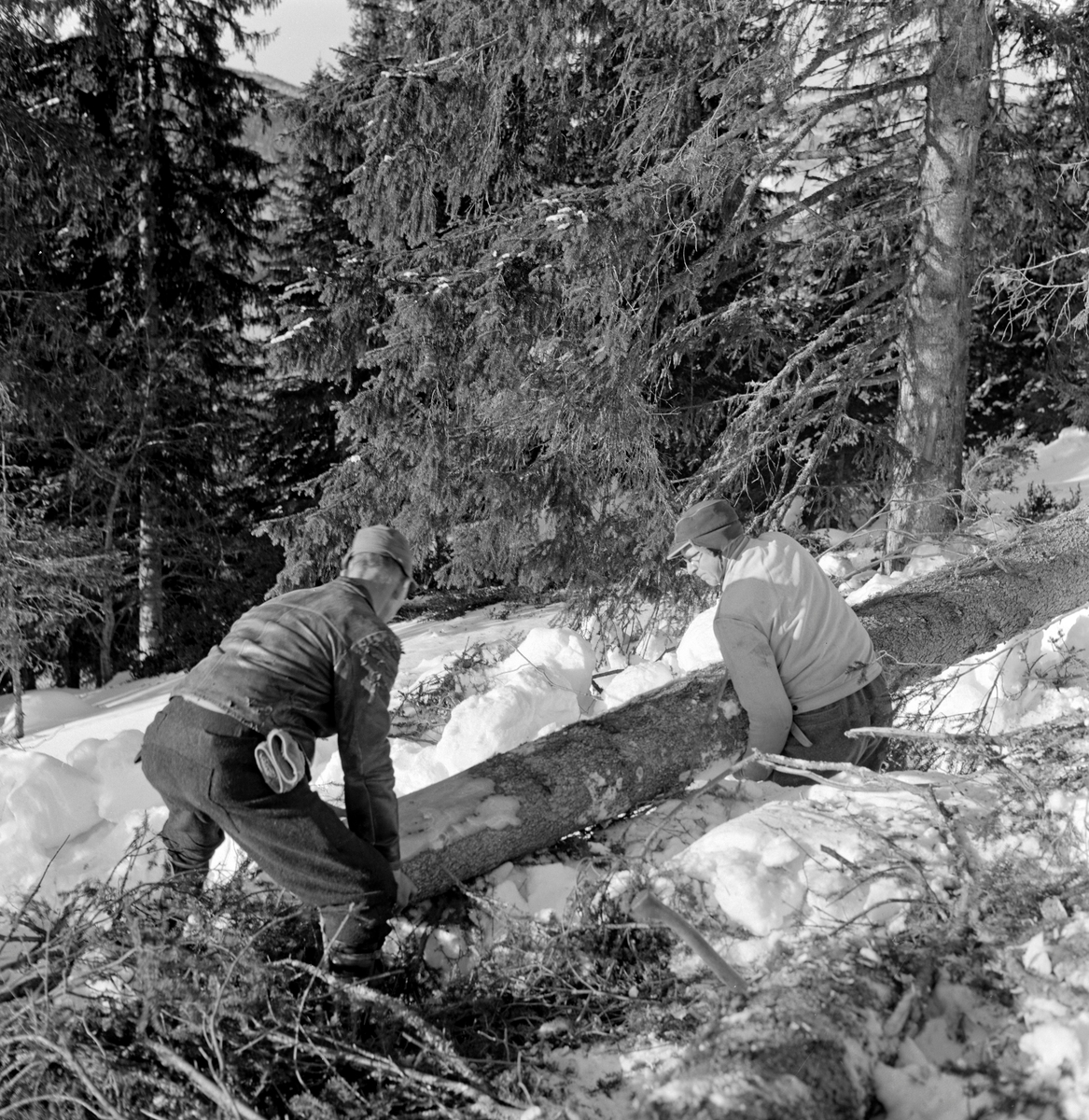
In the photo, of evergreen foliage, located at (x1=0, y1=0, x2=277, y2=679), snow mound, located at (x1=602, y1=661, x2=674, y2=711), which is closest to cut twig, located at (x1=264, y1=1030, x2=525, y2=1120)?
snow mound, located at (x1=602, y1=661, x2=674, y2=711)

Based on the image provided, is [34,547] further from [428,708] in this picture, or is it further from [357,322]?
[428,708]

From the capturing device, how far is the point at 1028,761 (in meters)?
3.15

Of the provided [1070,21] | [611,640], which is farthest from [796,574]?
[1070,21]

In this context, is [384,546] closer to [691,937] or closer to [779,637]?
[691,937]

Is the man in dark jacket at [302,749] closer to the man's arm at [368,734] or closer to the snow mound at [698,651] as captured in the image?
the man's arm at [368,734]

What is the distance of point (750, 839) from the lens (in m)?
2.86

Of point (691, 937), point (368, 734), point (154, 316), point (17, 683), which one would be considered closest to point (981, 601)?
point (691, 937)

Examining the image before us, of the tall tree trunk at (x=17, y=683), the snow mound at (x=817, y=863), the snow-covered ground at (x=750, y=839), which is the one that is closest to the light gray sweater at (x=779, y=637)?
the snow-covered ground at (x=750, y=839)

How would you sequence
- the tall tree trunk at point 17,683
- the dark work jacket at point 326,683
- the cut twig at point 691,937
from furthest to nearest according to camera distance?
1. the tall tree trunk at point 17,683
2. the dark work jacket at point 326,683
3. the cut twig at point 691,937

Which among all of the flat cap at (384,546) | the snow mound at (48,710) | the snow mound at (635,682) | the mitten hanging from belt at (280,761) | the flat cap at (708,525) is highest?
the flat cap at (384,546)

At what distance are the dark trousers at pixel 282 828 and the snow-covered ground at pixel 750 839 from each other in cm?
40

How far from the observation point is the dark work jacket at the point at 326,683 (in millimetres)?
2717

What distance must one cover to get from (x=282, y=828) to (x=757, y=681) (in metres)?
1.93

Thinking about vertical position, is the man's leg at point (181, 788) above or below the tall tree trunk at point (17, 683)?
above
